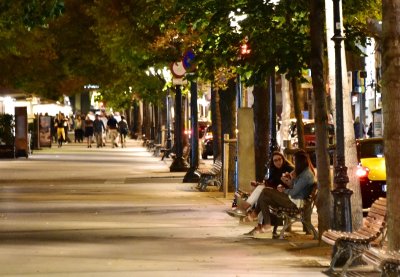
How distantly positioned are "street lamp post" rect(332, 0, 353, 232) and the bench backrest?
67 centimetres

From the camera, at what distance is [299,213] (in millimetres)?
17266

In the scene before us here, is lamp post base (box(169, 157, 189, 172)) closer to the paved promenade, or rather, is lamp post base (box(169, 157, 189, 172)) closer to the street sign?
the street sign

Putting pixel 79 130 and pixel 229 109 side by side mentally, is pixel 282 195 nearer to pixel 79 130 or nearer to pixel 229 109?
pixel 229 109

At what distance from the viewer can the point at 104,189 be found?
2945 cm

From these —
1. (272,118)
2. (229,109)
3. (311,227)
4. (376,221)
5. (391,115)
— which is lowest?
(311,227)

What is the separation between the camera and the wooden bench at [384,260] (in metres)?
10.6

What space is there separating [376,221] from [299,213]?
3.97 m

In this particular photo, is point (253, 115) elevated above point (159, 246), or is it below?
above

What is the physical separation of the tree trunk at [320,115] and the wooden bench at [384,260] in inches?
158

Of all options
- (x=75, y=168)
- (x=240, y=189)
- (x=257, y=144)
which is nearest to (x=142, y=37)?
(x=75, y=168)

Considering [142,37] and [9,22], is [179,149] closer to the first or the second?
[142,37]

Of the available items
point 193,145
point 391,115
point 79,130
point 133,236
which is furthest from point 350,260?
point 79,130

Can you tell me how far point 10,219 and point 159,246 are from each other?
5.21m

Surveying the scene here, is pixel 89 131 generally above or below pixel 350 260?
above
